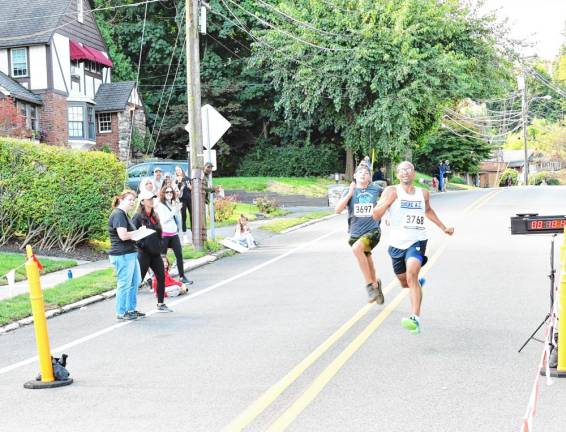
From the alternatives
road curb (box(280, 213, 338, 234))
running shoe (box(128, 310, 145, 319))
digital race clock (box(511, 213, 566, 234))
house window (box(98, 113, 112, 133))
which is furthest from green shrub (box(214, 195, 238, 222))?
house window (box(98, 113, 112, 133))

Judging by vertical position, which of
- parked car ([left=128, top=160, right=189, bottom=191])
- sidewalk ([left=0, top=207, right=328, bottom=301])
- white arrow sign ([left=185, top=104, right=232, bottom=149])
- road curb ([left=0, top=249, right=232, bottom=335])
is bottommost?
road curb ([left=0, top=249, right=232, bottom=335])

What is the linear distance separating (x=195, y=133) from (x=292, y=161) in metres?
29.3

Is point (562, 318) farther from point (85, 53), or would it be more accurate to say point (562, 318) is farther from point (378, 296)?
point (85, 53)

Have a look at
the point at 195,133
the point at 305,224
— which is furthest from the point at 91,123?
the point at 195,133

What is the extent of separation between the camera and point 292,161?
47875 millimetres

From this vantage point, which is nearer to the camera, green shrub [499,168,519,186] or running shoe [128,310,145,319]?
running shoe [128,310,145,319]

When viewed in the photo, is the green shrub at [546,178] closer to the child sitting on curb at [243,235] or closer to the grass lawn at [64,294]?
the child sitting on curb at [243,235]

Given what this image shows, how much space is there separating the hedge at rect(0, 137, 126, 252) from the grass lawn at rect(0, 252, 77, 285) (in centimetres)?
90

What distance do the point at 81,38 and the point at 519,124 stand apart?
65601mm

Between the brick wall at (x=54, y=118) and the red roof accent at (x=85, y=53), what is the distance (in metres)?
2.27

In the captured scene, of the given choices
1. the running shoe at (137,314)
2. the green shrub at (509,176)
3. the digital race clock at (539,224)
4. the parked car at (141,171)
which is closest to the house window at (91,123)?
the parked car at (141,171)

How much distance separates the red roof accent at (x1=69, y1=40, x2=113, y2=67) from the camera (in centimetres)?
4062

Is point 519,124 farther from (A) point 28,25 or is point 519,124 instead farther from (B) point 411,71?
(A) point 28,25

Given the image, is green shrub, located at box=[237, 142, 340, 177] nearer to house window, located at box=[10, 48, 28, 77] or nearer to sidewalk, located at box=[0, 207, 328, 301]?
house window, located at box=[10, 48, 28, 77]
